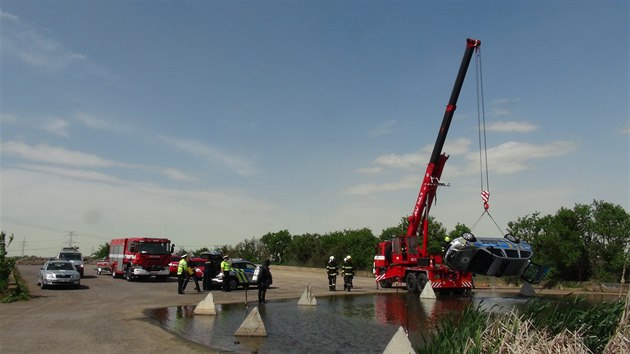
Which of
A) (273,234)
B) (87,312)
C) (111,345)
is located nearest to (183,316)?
(87,312)

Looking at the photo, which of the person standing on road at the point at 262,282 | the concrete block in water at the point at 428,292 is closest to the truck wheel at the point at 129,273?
the person standing on road at the point at 262,282

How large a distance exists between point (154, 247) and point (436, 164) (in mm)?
18031

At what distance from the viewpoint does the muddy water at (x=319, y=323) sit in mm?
10469

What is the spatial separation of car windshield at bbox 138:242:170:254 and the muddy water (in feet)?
44.3

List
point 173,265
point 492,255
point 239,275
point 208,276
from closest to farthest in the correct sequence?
point 492,255 → point 208,276 → point 239,275 → point 173,265

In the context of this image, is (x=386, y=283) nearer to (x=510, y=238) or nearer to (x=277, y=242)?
(x=510, y=238)

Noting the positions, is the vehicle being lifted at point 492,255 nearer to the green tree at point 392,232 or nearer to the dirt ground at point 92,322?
the dirt ground at point 92,322

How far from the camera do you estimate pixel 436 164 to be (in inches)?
945

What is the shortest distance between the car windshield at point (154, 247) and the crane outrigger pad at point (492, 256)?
20.3 m

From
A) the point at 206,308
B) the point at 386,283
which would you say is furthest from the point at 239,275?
the point at 206,308

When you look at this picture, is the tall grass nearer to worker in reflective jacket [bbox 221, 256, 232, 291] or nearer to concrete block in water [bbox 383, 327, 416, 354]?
concrete block in water [bbox 383, 327, 416, 354]

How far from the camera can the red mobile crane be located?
22.6 metres

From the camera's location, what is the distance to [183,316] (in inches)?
595

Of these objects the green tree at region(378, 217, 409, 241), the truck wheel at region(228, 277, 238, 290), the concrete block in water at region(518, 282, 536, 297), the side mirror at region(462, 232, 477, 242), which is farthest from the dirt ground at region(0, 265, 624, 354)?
the green tree at region(378, 217, 409, 241)
